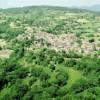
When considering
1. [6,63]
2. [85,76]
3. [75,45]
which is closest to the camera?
[85,76]

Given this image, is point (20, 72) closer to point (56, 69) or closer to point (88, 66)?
point (56, 69)

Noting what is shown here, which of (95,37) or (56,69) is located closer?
(56,69)

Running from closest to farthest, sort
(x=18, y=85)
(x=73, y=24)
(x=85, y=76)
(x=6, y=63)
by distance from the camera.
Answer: (x=18, y=85) < (x=85, y=76) < (x=6, y=63) < (x=73, y=24)

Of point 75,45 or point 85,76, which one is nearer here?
point 85,76

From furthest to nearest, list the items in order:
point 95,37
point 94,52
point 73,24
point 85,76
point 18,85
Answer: point 73,24
point 95,37
point 94,52
point 85,76
point 18,85

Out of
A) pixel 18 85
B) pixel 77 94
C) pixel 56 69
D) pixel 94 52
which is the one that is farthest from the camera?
pixel 94 52

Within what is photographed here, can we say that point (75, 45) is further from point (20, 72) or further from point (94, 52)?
point (20, 72)

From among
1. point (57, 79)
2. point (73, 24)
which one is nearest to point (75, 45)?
point (57, 79)

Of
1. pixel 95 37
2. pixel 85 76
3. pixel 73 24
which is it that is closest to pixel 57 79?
pixel 85 76
